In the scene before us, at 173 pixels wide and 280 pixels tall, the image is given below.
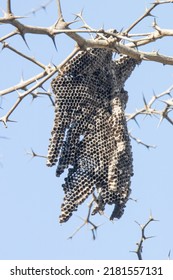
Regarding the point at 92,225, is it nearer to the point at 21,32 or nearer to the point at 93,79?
the point at 93,79

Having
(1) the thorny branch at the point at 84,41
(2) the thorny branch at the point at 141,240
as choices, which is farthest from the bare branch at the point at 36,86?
(2) the thorny branch at the point at 141,240

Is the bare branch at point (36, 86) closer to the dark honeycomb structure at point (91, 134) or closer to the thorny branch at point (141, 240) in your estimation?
the dark honeycomb structure at point (91, 134)

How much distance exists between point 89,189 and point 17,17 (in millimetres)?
1350

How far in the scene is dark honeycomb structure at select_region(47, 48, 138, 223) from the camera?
4.71m

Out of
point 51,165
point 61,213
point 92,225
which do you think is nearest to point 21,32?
point 51,165

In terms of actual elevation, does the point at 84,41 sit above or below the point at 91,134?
above

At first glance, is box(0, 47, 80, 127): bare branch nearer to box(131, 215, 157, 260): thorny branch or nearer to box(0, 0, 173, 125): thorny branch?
box(0, 0, 173, 125): thorny branch

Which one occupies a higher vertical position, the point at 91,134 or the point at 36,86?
the point at 36,86

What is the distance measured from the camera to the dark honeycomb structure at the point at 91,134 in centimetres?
471

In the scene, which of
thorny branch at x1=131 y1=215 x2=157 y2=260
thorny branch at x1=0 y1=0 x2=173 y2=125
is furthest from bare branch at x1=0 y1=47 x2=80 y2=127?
thorny branch at x1=131 y1=215 x2=157 y2=260

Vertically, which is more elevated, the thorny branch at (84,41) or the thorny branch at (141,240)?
the thorny branch at (84,41)

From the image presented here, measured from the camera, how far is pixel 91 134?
4906 mm

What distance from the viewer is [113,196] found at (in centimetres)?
474

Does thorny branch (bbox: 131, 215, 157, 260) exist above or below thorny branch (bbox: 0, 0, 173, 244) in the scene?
below
